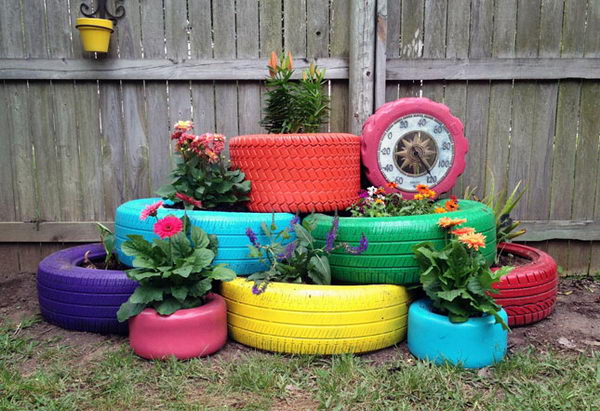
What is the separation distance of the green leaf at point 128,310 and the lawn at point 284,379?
21 centimetres

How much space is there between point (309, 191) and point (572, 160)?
221cm

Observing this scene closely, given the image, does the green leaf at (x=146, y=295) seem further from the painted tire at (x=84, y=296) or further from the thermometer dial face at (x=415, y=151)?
the thermometer dial face at (x=415, y=151)

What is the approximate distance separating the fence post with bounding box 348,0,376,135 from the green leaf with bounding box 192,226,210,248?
4.85 ft

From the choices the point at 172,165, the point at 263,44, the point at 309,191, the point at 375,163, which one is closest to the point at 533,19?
the point at 375,163

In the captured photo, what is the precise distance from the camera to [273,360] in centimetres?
232

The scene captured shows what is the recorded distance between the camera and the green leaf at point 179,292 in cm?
229

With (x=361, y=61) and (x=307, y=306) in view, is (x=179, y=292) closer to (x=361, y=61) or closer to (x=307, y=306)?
(x=307, y=306)

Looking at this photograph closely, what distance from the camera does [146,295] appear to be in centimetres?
230

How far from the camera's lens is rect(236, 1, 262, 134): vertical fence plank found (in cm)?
344

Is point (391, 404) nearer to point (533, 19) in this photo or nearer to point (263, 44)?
point (263, 44)

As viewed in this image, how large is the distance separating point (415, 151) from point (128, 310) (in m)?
1.98

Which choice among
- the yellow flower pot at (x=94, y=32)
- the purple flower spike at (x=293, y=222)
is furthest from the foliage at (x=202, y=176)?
the yellow flower pot at (x=94, y=32)

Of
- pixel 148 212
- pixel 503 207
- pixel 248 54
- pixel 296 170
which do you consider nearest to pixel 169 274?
pixel 148 212

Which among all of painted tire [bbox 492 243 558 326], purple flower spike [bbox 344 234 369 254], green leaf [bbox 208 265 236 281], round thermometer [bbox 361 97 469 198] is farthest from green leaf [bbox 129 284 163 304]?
painted tire [bbox 492 243 558 326]
